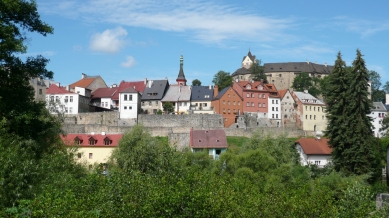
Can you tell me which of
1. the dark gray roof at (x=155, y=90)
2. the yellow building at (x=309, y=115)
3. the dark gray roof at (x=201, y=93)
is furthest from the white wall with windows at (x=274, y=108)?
the dark gray roof at (x=155, y=90)

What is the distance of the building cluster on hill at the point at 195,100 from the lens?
274 ft

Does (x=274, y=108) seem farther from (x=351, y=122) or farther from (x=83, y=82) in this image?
(x=351, y=122)

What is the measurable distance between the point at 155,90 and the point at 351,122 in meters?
50.4

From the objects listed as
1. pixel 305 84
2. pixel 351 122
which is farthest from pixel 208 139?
pixel 305 84

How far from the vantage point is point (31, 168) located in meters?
19.2

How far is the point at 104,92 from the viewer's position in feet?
308

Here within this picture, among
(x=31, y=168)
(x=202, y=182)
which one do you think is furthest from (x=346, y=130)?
(x=31, y=168)

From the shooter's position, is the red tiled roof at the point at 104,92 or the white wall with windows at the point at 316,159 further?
the red tiled roof at the point at 104,92

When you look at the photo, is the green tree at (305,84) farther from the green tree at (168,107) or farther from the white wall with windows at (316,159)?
the white wall with windows at (316,159)

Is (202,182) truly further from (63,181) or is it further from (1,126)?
(1,126)

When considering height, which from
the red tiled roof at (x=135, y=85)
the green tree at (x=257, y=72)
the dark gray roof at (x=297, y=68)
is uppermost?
the dark gray roof at (x=297, y=68)

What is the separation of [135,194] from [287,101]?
8086 cm

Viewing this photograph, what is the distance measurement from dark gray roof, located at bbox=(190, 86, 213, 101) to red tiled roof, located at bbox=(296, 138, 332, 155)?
2653cm

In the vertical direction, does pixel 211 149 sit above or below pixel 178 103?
below
